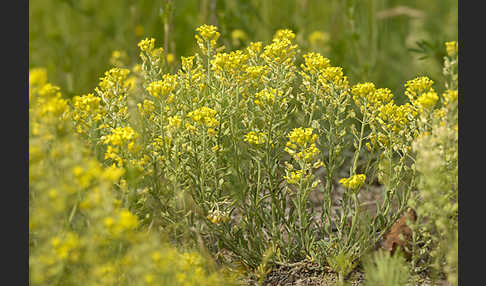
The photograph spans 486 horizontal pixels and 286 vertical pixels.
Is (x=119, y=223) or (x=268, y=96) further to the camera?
(x=268, y=96)

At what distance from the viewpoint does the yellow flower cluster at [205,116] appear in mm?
2789

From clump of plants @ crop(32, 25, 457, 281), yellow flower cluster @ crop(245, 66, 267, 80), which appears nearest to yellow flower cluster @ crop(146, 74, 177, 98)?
clump of plants @ crop(32, 25, 457, 281)

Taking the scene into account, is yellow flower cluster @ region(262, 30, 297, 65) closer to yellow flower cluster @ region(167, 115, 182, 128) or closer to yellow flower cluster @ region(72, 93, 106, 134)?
yellow flower cluster @ region(167, 115, 182, 128)

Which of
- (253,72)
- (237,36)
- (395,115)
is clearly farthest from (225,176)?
(237,36)

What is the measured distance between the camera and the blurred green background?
5.42m

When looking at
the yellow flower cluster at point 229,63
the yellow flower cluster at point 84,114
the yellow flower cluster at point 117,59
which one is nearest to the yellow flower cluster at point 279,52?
the yellow flower cluster at point 229,63

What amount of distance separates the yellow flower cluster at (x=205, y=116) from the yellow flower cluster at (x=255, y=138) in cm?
17

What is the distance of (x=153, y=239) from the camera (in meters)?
2.42

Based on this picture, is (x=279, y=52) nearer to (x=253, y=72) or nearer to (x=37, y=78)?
(x=253, y=72)

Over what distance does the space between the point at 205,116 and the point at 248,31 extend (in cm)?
273

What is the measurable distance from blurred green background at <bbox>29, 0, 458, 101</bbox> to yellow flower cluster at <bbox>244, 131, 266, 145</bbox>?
2.04 m

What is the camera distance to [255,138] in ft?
A: 9.48

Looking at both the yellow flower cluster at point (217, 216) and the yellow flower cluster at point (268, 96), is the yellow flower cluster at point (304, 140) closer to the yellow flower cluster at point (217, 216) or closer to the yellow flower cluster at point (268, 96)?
the yellow flower cluster at point (268, 96)

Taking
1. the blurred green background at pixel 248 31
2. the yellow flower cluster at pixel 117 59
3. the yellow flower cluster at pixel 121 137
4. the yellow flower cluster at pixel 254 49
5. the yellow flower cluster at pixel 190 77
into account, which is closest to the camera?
the yellow flower cluster at pixel 121 137
